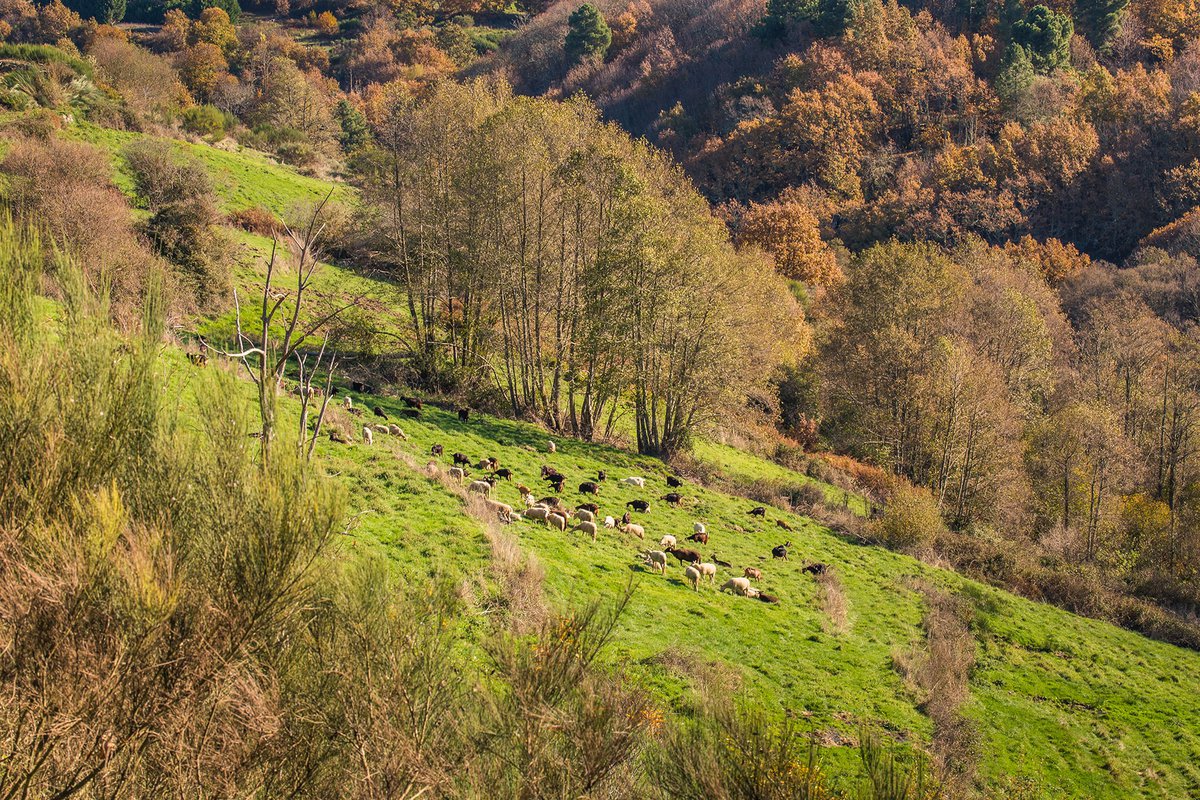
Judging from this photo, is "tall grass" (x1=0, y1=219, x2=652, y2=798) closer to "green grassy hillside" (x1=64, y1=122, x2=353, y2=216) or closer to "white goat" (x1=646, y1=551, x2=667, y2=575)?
"white goat" (x1=646, y1=551, x2=667, y2=575)

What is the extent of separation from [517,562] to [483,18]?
158 m

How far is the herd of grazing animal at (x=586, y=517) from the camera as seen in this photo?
2089cm

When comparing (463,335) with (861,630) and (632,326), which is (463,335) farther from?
(861,630)

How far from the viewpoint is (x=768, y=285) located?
4744 cm

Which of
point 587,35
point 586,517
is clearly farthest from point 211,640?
point 587,35

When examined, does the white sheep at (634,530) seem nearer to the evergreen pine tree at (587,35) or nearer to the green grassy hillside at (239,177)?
the green grassy hillside at (239,177)

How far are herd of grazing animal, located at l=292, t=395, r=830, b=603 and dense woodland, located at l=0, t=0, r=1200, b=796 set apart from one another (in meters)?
4.37

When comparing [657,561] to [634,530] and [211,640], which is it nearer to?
[634,530]

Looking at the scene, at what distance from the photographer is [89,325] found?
870 cm

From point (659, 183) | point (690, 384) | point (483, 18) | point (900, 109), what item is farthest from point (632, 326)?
point (483, 18)

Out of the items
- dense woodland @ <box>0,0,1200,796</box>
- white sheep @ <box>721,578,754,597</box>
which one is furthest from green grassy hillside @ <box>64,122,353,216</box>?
white sheep @ <box>721,578,754,597</box>

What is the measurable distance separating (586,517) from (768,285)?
29568 millimetres

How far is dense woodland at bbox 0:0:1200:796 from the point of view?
32.3 meters

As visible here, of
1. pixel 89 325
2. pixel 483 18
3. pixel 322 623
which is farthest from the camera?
pixel 483 18
